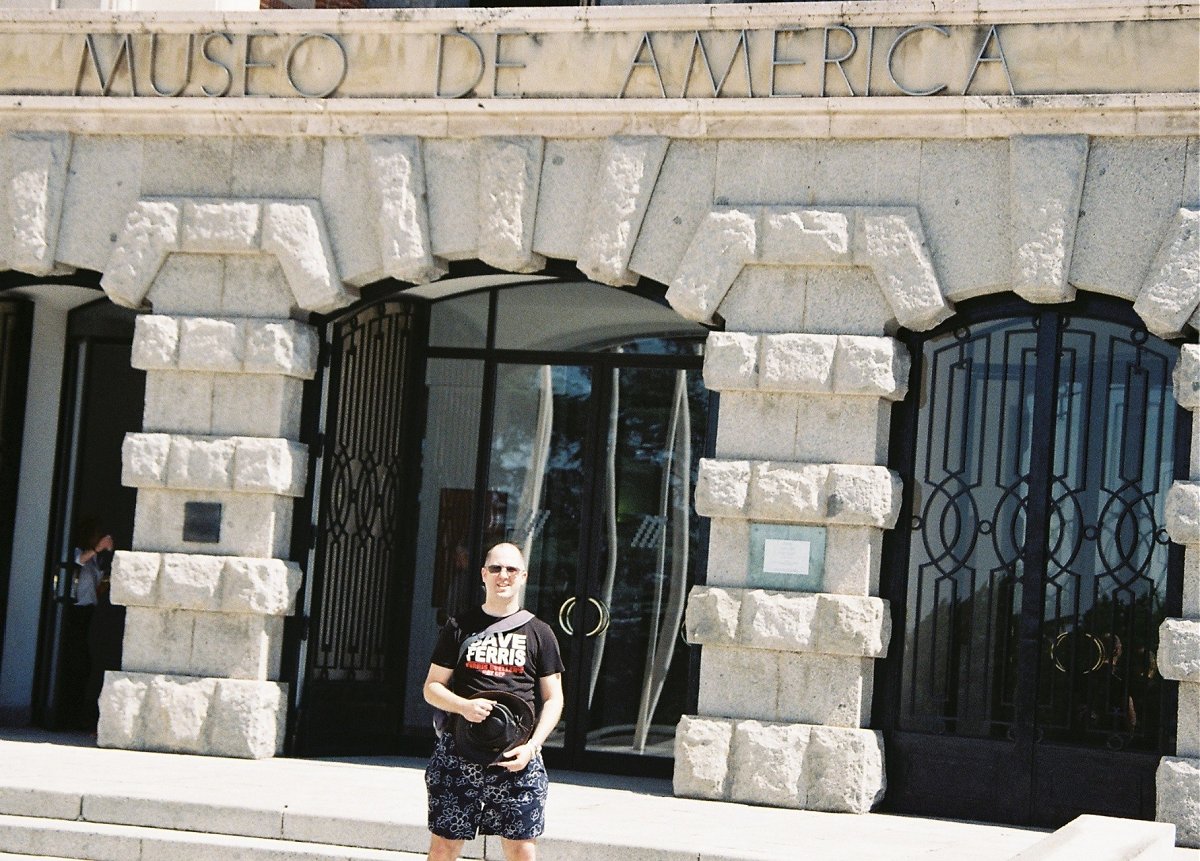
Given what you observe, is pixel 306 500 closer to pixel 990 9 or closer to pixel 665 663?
pixel 665 663

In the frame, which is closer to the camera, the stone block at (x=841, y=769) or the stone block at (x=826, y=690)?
the stone block at (x=841, y=769)

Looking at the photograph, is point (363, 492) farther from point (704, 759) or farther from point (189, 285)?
point (704, 759)

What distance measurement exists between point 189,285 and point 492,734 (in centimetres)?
608

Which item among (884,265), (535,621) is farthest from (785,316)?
(535,621)

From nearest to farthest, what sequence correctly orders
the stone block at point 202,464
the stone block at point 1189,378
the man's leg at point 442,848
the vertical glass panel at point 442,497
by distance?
the man's leg at point 442,848, the stone block at point 1189,378, the stone block at point 202,464, the vertical glass panel at point 442,497

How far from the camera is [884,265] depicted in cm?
1125

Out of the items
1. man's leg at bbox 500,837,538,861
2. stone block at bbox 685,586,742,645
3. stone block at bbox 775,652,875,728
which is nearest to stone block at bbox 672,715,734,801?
stone block at bbox 775,652,875,728

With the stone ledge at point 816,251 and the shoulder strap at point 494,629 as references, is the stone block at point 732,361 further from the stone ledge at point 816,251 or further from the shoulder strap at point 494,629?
the shoulder strap at point 494,629

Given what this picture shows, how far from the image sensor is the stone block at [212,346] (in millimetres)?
12312

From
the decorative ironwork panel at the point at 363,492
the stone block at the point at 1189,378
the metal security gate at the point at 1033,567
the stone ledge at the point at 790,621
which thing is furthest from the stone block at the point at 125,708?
the stone block at the point at 1189,378

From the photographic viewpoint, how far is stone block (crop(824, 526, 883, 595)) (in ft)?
36.7

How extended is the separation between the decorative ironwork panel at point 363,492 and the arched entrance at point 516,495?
0.01m

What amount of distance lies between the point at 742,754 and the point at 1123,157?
409cm

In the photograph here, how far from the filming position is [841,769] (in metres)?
11.0
